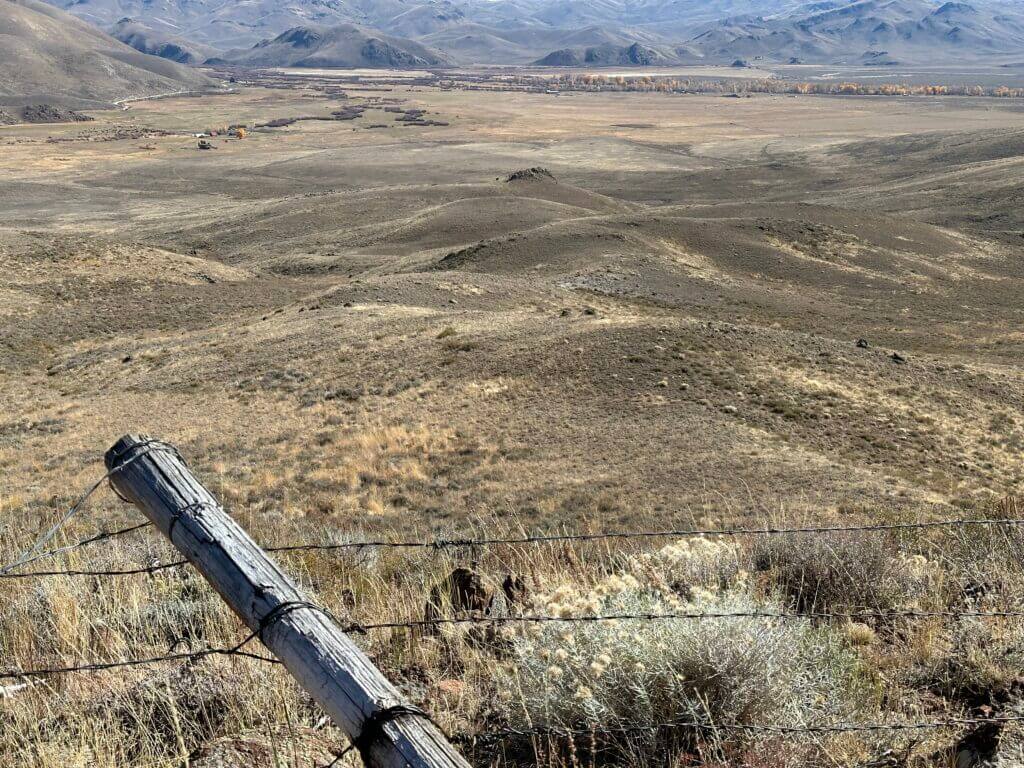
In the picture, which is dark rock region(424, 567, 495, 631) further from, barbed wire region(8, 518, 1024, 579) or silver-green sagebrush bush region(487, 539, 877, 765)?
silver-green sagebrush bush region(487, 539, 877, 765)

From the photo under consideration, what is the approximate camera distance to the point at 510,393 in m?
20.6

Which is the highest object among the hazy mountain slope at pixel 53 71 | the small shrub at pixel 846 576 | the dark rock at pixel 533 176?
the hazy mountain slope at pixel 53 71

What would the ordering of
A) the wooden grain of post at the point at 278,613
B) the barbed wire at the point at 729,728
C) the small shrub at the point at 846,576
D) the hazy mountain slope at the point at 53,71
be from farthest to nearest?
the hazy mountain slope at the point at 53,71 → the small shrub at the point at 846,576 → the barbed wire at the point at 729,728 → the wooden grain of post at the point at 278,613

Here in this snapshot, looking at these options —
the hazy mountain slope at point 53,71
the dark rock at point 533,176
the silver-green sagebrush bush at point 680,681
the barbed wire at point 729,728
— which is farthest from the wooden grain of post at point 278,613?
the hazy mountain slope at point 53,71

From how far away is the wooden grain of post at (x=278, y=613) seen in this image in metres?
2.70

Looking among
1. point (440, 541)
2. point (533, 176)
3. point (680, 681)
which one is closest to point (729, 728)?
point (680, 681)

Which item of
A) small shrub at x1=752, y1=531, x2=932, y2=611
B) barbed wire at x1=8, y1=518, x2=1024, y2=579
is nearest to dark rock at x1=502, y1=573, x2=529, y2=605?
barbed wire at x1=8, y1=518, x2=1024, y2=579

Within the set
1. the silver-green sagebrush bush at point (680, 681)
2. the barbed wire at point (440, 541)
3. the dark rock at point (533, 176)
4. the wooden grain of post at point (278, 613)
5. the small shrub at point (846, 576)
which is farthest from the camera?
the dark rock at point (533, 176)

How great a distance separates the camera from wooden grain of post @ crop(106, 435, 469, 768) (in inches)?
106

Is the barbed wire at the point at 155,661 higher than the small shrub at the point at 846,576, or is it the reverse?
the barbed wire at the point at 155,661

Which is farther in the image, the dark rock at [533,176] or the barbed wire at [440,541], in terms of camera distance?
the dark rock at [533,176]

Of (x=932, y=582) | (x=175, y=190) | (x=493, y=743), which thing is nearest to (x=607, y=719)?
(x=493, y=743)

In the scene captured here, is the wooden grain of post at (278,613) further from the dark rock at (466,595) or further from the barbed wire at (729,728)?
the dark rock at (466,595)

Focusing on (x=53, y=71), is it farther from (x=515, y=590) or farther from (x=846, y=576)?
(x=846, y=576)
